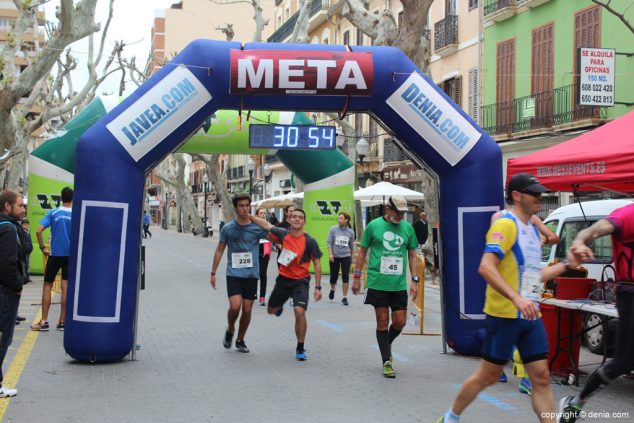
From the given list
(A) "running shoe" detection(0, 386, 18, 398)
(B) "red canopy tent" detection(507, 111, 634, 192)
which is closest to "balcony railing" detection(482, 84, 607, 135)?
(B) "red canopy tent" detection(507, 111, 634, 192)

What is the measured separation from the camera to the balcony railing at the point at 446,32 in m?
30.4

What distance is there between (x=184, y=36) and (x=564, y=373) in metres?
90.2

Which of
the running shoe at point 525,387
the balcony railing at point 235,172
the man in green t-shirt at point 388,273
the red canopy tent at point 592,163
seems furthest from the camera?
the balcony railing at point 235,172

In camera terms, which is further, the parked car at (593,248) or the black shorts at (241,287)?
the parked car at (593,248)

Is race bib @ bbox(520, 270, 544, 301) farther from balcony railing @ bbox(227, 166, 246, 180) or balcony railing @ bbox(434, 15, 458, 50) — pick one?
balcony railing @ bbox(227, 166, 246, 180)

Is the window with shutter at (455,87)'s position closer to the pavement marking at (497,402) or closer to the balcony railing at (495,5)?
the balcony railing at (495,5)

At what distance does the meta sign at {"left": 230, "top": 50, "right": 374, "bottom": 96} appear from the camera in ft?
31.4

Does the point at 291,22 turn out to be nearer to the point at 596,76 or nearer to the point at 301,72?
the point at 596,76

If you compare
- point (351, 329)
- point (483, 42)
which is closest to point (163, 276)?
point (351, 329)

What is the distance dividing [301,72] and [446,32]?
2221 cm

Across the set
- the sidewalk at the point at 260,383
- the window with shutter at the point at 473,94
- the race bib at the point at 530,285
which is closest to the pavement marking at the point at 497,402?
the sidewalk at the point at 260,383

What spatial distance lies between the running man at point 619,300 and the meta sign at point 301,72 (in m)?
4.09

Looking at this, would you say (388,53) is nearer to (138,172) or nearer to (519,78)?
(138,172)

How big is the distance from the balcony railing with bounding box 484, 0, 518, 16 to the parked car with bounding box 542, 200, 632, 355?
50.4ft
